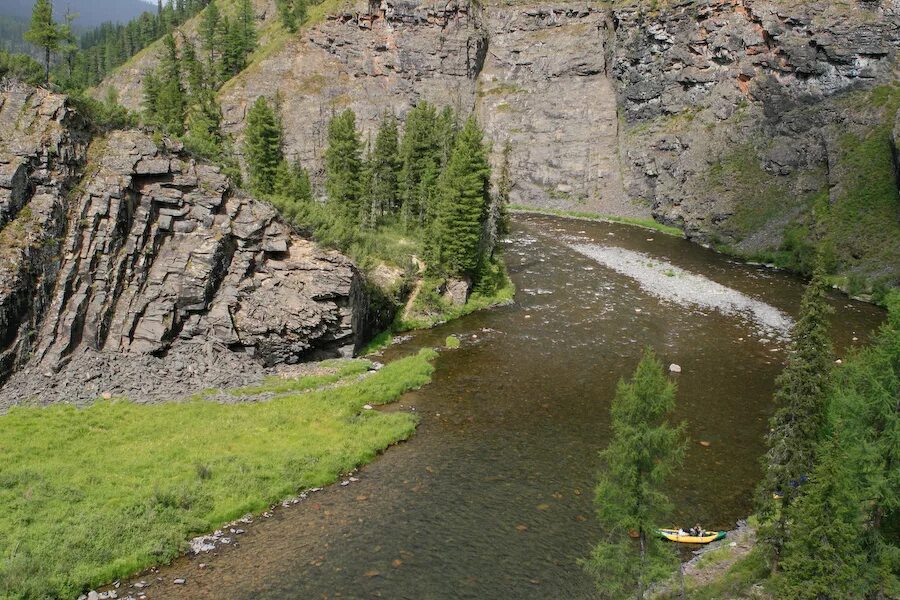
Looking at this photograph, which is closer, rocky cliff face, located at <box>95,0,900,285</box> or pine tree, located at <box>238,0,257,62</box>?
rocky cliff face, located at <box>95,0,900,285</box>

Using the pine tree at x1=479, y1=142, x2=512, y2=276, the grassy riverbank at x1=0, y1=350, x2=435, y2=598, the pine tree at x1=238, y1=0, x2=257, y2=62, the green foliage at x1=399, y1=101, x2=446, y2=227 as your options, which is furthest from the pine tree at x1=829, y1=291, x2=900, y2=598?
the pine tree at x1=238, y1=0, x2=257, y2=62

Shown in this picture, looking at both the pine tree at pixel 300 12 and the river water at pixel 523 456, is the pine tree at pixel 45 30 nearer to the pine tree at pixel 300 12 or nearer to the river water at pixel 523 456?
the river water at pixel 523 456

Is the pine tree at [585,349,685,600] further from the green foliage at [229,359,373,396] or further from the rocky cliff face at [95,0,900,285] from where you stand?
the rocky cliff face at [95,0,900,285]

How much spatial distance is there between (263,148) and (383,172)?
1434 cm

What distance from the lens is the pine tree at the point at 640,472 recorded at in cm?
1772

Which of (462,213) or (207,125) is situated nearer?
(462,213)

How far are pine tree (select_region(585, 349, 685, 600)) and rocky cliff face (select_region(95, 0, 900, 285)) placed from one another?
60.3m

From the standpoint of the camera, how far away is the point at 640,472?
714 inches

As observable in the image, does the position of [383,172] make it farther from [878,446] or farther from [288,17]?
[288,17]

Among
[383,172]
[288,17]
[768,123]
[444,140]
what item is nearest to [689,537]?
[383,172]

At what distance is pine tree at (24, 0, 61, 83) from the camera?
45.8 metres

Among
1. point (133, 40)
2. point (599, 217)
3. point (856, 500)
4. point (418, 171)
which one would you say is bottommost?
point (856, 500)

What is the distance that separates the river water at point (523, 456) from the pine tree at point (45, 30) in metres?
34.0

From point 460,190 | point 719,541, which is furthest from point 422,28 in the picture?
point 719,541
